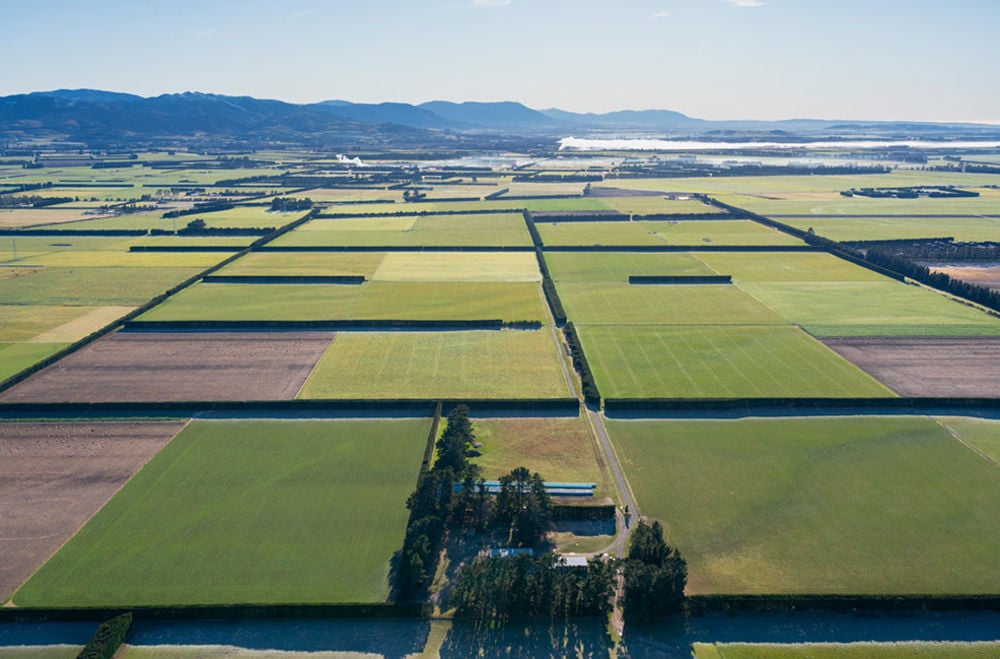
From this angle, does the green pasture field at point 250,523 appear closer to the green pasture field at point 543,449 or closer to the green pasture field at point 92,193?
the green pasture field at point 543,449

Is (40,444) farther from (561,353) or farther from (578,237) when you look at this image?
(578,237)

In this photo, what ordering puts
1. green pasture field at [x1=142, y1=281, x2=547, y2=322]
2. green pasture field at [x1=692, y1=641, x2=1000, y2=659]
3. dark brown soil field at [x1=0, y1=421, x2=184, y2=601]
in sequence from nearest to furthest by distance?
green pasture field at [x1=692, y1=641, x2=1000, y2=659] < dark brown soil field at [x1=0, y1=421, x2=184, y2=601] < green pasture field at [x1=142, y1=281, x2=547, y2=322]

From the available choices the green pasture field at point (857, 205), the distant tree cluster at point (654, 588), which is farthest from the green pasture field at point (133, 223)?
the green pasture field at point (857, 205)

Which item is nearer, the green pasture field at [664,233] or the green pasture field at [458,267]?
the green pasture field at [458,267]

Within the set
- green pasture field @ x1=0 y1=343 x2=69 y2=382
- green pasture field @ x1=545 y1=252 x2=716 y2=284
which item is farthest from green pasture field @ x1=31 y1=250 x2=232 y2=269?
green pasture field @ x1=545 y1=252 x2=716 y2=284

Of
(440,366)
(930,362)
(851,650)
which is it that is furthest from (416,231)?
(851,650)

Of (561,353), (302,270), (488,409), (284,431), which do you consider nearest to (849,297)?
(561,353)

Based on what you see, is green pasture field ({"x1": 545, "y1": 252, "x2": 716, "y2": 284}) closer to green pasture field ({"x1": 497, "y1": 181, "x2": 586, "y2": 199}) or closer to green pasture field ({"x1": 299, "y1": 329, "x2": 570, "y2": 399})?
green pasture field ({"x1": 299, "y1": 329, "x2": 570, "y2": 399})
